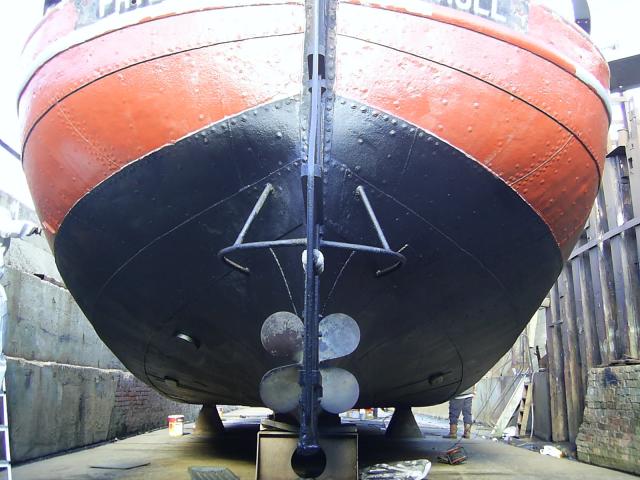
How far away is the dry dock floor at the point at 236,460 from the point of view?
4.25m

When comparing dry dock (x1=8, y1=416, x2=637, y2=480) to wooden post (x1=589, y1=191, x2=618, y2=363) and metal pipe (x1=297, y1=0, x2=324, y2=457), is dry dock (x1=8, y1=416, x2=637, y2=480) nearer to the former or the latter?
wooden post (x1=589, y1=191, x2=618, y2=363)

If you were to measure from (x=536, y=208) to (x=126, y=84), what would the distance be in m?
2.12

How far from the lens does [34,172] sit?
322cm

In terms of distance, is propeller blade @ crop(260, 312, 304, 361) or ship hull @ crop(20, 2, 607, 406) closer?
ship hull @ crop(20, 2, 607, 406)

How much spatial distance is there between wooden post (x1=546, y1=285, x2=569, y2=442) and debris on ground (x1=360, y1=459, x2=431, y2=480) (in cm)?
377

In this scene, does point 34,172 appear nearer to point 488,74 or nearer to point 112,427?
point 488,74

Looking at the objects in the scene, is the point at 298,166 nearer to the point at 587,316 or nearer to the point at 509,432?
the point at 587,316

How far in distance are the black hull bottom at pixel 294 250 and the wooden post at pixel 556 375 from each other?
3909mm

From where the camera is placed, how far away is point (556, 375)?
281 inches

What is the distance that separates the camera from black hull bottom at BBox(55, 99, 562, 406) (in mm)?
2572

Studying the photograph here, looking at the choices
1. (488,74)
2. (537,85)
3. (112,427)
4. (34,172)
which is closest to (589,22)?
(537,85)

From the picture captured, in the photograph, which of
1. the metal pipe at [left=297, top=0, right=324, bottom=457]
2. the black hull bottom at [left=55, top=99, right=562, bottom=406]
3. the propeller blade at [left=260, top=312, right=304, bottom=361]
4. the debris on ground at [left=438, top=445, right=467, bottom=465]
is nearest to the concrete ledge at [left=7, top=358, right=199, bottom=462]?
the black hull bottom at [left=55, top=99, right=562, bottom=406]

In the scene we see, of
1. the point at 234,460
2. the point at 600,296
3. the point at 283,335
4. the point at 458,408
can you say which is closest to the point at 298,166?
the point at 283,335

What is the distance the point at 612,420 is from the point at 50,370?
508 cm
